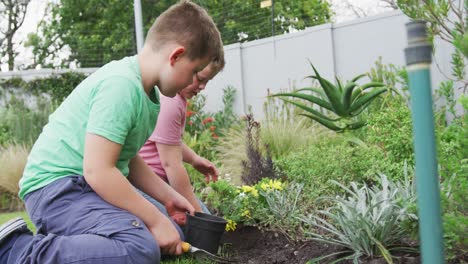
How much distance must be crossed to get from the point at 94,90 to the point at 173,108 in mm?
997

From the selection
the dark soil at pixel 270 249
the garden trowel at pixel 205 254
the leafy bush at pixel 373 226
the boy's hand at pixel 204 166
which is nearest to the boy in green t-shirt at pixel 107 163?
the garden trowel at pixel 205 254

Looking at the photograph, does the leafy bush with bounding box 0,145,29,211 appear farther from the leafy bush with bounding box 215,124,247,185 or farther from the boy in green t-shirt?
Result: the boy in green t-shirt

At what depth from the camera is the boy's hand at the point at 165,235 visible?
2.47 meters

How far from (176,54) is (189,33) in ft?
0.39

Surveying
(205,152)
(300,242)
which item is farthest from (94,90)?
(205,152)

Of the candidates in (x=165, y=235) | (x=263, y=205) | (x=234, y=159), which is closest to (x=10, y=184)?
(x=234, y=159)

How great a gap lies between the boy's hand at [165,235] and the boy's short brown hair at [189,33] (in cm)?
75

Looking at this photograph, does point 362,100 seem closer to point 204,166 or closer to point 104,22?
point 204,166

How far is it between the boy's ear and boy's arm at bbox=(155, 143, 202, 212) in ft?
3.22

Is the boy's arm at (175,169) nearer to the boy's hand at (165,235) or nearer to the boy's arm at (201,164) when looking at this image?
the boy's arm at (201,164)

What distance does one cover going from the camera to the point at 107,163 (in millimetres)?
2242

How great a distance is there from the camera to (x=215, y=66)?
9.63 ft

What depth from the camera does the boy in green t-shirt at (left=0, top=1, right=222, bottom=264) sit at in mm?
2277

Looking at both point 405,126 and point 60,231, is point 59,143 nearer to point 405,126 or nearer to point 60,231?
point 60,231
